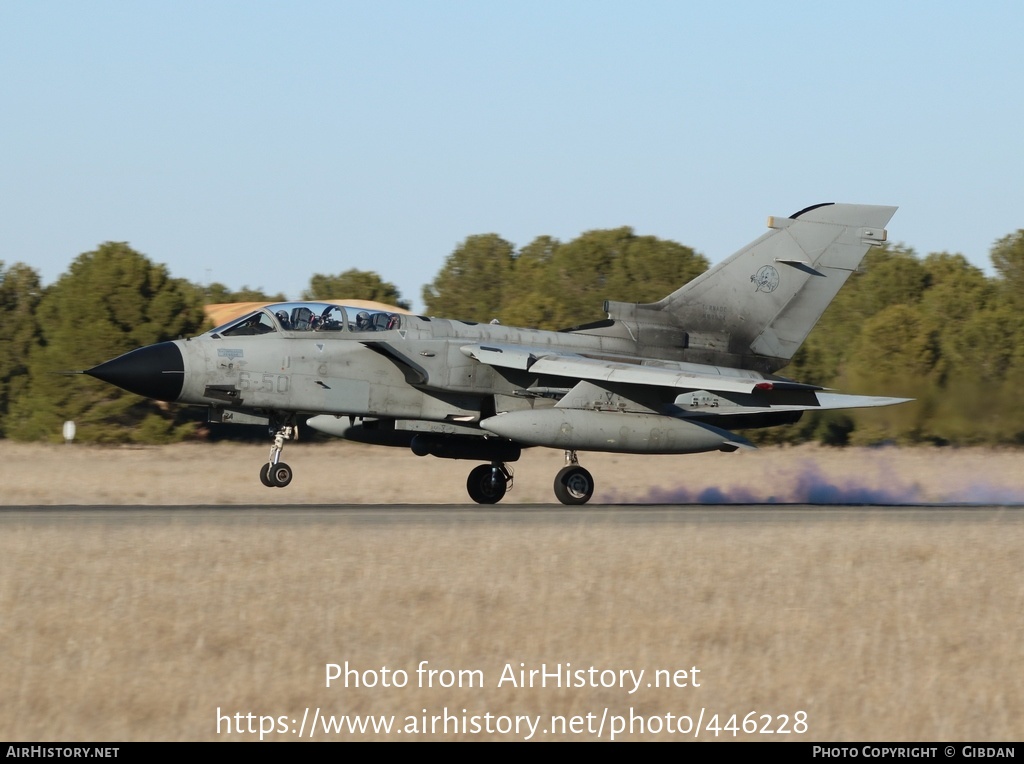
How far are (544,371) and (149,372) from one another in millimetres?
5614

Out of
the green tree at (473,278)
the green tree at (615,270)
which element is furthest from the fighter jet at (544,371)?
the green tree at (473,278)

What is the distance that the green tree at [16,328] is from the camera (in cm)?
4919

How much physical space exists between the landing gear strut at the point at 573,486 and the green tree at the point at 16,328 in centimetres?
3236

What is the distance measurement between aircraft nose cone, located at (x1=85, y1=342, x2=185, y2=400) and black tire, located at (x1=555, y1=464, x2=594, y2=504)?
19.2 ft

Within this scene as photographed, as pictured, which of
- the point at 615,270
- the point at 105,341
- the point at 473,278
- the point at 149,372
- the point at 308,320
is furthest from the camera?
the point at 473,278

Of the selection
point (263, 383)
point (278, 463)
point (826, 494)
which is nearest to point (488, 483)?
point (278, 463)

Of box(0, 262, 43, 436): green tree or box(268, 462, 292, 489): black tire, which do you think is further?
box(0, 262, 43, 436): green tree

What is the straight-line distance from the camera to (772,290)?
21.5 m

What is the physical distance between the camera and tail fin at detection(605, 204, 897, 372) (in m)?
21.3

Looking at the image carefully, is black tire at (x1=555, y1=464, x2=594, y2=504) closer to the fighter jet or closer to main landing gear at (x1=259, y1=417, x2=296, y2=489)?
the fighter jet

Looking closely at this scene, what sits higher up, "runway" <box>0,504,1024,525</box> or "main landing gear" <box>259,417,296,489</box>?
"main landing gear" <box>259,417,296,489</box>

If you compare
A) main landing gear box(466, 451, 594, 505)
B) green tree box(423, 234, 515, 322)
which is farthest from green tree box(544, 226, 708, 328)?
main landing gear box(466, 451, 594, 505)

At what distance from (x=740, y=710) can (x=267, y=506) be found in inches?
427

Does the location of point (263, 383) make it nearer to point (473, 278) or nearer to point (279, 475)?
point (279, 475)
